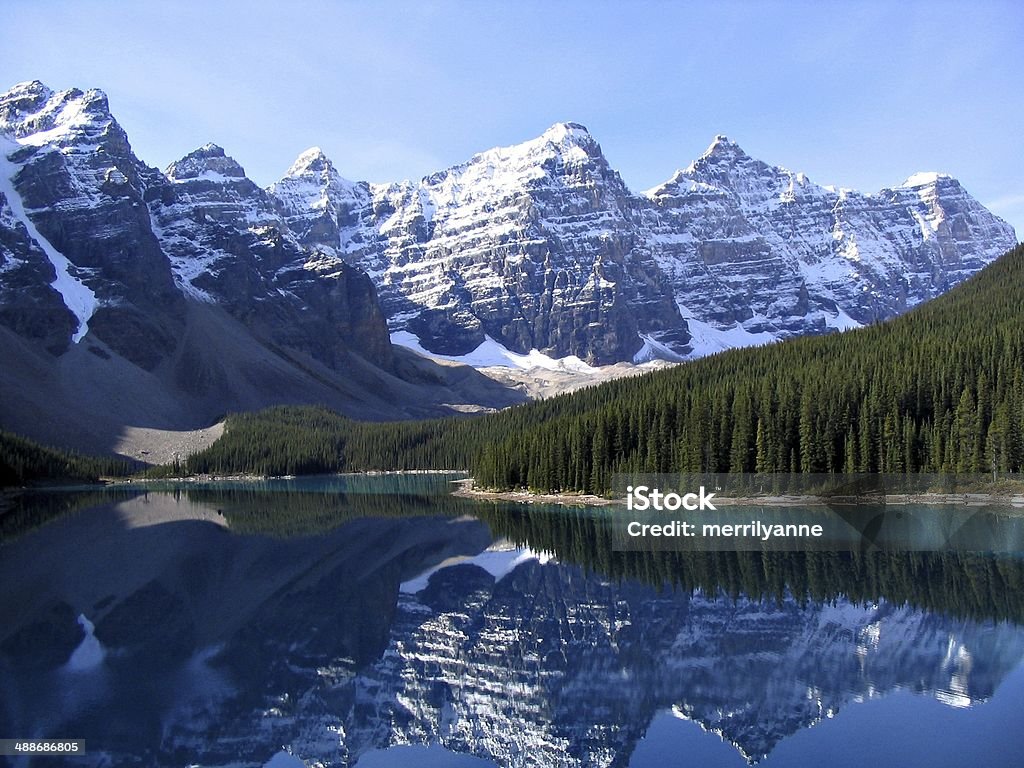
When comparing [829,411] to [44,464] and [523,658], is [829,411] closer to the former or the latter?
[523,658]

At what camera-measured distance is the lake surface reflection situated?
22.9m

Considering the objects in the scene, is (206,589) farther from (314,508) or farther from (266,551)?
(314,508)

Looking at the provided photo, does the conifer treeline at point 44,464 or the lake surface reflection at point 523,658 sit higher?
the conifer treeline at point 44,464

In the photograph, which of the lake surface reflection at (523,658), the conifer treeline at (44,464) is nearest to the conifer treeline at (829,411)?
the lake surface reflection at (523,658)

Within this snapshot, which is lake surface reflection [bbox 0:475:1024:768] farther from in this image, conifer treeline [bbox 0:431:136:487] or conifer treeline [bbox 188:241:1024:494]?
conifer treeline [bbox 0:431:136:487]

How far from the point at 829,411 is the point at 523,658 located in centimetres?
5039

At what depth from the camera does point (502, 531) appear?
64.1m

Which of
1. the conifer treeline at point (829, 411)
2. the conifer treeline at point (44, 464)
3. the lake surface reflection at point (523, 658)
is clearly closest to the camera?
the lake surface reflection at point (523, 658)

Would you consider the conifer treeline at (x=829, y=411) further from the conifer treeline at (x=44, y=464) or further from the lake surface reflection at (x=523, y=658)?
the conifer treeline at (x=44, y=464)

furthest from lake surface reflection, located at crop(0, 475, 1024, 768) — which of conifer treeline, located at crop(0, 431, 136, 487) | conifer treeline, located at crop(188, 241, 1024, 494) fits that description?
conifer treeline, located at crop(0, 431, 136, 487)

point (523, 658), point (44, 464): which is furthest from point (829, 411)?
point (44, 464)

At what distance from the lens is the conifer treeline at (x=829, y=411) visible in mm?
68875

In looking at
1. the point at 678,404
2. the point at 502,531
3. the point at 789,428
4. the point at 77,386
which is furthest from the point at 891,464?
the point at 77,386

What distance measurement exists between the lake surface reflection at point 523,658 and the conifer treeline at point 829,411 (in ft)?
54.1
